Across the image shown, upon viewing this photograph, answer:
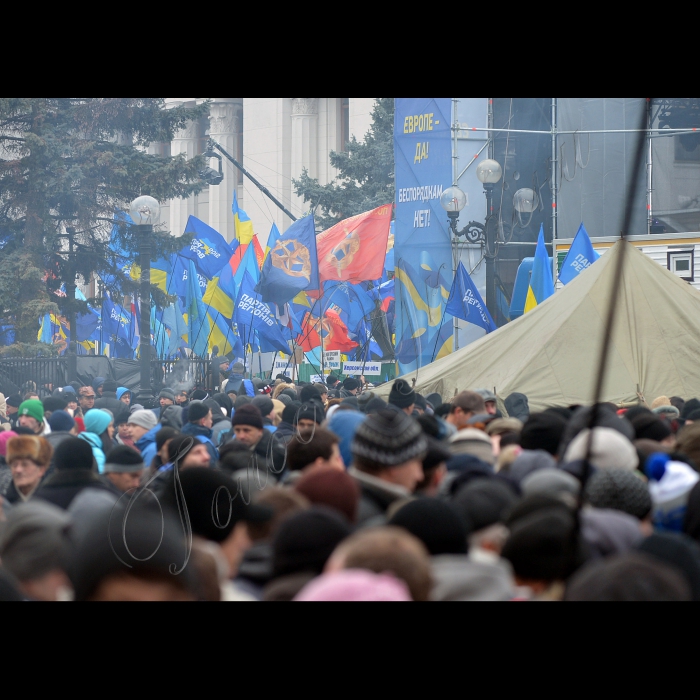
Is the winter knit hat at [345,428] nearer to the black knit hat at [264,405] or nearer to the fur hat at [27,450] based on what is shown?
the fur hat at [27,450]

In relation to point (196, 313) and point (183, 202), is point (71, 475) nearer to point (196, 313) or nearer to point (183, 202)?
point (196, 313)

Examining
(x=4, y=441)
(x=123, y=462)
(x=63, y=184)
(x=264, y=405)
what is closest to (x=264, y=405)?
(x=264, y=405)

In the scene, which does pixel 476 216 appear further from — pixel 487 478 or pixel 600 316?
pixel 487 478

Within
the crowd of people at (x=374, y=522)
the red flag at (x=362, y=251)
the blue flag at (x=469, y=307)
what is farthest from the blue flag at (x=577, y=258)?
the crowd of people at (x=374, y=522)

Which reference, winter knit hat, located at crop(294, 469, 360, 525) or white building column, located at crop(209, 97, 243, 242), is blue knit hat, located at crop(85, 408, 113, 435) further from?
white building column, located at crop(209, 97, 243, 242)

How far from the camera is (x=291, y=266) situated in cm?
1823

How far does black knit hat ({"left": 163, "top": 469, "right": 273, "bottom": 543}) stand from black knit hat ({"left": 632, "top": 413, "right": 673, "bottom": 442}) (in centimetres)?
282

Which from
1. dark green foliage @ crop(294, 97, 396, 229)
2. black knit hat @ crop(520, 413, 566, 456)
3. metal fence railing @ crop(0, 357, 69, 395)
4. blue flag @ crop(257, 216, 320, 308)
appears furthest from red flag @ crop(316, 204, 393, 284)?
dark green foliage @ crop(294, 97, 396, 229)

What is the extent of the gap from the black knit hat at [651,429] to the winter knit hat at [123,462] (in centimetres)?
287

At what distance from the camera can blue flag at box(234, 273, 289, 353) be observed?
18.8 metres

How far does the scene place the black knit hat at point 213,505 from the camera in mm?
3746

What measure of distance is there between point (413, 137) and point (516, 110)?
5.84 metres

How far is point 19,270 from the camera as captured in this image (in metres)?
24.2

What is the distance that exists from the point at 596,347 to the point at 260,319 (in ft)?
27.6
